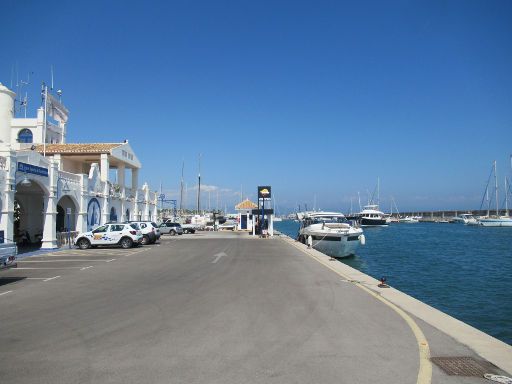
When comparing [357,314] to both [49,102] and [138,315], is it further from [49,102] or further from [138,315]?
[49,102]

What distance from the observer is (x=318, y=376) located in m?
5.61

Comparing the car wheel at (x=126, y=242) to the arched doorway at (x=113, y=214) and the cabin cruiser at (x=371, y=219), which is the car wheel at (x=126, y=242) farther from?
the cabin cruiser at (x=371, y=219)

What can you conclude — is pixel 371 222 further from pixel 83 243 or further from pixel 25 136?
pixel 83 243

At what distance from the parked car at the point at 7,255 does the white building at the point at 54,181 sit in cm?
867

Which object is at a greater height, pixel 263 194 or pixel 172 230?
pixel 263 194

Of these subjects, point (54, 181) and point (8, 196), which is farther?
point (54, 181)

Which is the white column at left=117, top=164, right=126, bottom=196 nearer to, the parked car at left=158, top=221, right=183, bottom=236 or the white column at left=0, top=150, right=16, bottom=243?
the parked car at left=158, top=221, right=183, bottom=236

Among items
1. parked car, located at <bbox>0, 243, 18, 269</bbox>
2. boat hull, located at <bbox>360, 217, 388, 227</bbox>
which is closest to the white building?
parked car, located at <bbox>0, 243, 18, 269</bbox>

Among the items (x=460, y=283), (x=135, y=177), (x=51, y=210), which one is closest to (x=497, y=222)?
(x=135, y=177)

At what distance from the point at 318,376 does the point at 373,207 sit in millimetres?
136412

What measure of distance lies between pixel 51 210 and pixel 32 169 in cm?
322

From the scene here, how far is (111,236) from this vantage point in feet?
94.8

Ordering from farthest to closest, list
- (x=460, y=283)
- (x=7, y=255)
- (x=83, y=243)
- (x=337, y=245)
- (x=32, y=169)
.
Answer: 1. (x=337, y=245)
2. (x=83, y=243)
3. (x=32, y=169)
4. (x=460, y=283)
5. (x=7, y=255)

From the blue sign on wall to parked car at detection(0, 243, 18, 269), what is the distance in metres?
9.93
